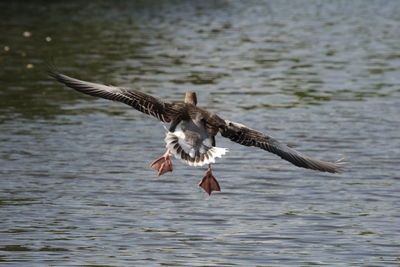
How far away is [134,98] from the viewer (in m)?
11.8

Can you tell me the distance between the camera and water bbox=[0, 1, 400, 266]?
12242 millimetres

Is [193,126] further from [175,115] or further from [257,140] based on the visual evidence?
[257,140]

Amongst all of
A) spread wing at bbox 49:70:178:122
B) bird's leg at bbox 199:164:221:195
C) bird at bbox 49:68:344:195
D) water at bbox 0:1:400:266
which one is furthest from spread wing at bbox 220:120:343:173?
water at bbox 0:1:400:266

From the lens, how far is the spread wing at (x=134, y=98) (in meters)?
11.7

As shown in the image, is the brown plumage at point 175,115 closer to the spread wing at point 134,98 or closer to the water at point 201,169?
the spread wing at point 134,98

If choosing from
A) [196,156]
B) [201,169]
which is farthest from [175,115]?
[201,169]

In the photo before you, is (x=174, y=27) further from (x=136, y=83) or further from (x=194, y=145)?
(x=194, y=145)

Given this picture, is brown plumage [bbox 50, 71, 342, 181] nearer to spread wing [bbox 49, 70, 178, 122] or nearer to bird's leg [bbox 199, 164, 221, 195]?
spread wing [bbox 49, 70, 178, 122]

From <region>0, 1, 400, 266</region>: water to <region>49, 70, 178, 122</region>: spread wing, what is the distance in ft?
5.35

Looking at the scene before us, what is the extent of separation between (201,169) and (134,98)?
5.61 meters

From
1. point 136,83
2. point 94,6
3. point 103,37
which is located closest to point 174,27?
point 103,37

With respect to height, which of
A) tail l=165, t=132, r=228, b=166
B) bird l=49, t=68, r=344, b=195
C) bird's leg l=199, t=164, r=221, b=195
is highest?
bird l=49, t=68, r=344, b=195

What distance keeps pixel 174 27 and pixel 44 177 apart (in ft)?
91.2

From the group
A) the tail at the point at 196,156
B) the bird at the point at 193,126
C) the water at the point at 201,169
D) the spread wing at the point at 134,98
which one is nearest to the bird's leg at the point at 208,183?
the water at the point at 201,169
